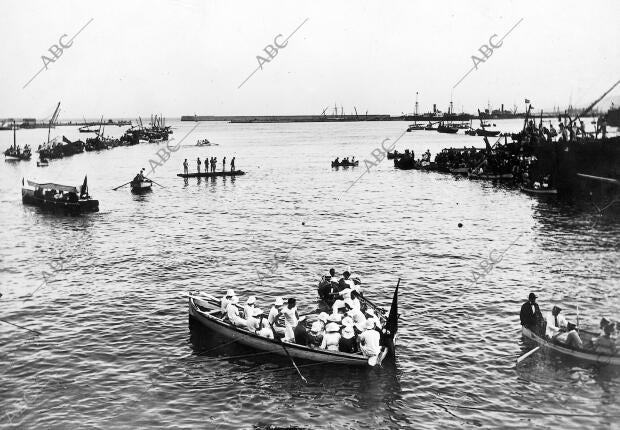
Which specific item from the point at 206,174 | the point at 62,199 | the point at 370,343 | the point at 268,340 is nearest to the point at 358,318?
the point at 370,343

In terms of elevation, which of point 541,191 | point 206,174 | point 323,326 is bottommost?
point 323,326

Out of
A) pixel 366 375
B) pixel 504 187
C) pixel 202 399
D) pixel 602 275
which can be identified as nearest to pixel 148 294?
pixel 202 399

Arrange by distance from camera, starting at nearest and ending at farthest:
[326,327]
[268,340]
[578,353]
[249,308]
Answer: [578,353], [326,327], [268,340], [249,308]

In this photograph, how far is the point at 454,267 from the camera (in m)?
35.3

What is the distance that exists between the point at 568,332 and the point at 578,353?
0.87 meters

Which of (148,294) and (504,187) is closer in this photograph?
(148,294)

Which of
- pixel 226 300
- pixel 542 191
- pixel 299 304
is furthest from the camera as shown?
pixel 542 191

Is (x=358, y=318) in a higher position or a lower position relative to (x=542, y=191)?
lower

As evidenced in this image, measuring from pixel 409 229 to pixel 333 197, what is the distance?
19.8 meters

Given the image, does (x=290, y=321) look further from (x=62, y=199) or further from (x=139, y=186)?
(x=139, y=186)

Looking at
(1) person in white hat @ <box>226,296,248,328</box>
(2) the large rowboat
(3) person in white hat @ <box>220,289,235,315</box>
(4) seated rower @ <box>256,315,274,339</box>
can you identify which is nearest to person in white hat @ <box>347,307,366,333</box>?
(2) the large rowboat

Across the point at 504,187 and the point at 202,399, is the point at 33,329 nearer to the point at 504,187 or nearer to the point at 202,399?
the point at 202,399

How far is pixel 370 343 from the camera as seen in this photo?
2109 cm

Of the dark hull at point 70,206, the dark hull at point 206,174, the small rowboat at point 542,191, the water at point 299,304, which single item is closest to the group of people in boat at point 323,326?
the water at point 299,304
